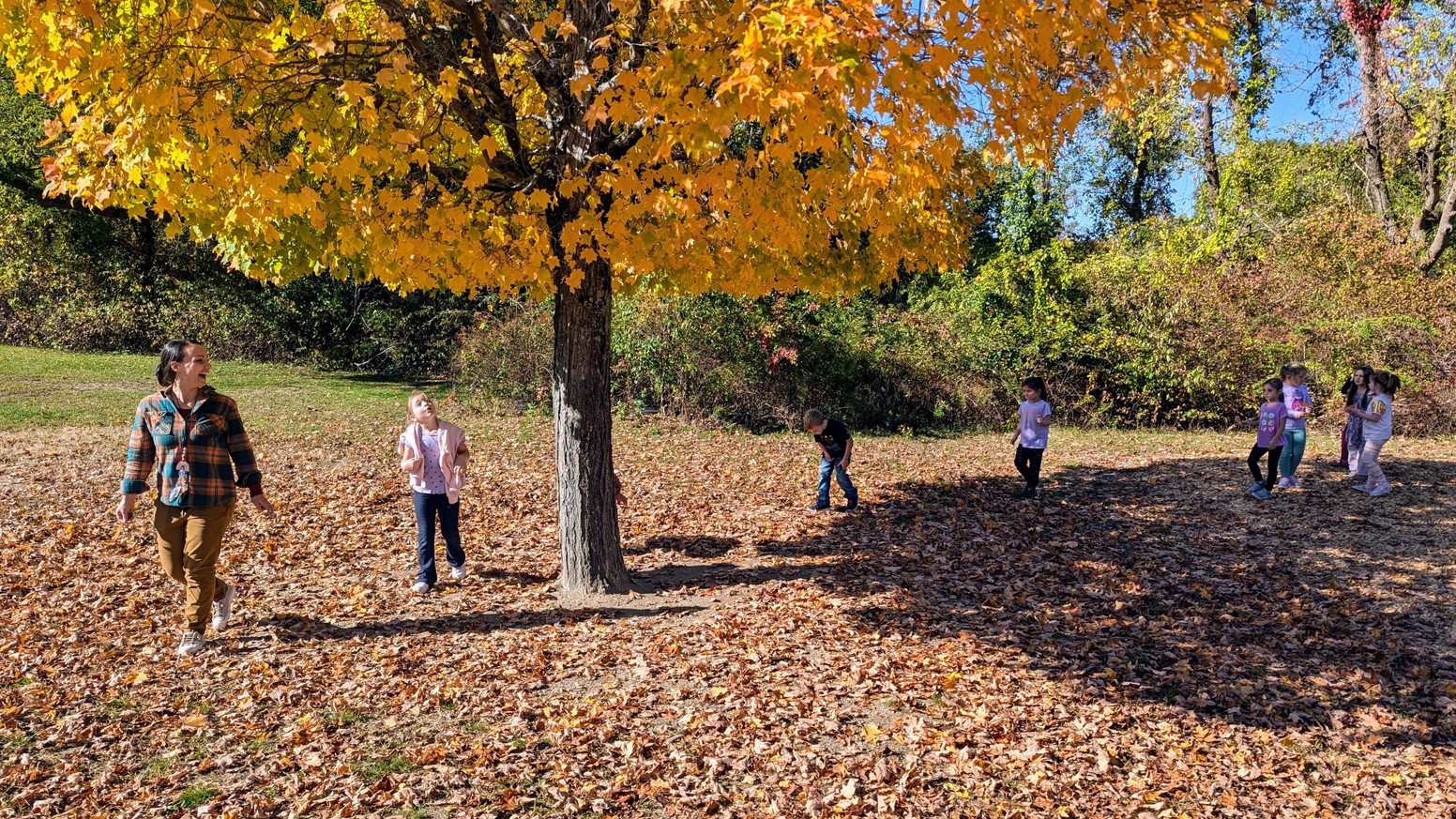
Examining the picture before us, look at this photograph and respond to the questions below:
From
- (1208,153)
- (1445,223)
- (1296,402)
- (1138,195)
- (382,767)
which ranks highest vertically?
(1138,195)

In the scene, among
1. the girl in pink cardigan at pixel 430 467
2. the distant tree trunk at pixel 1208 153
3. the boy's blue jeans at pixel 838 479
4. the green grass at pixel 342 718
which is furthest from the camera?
the distant tree trunk at pixel 1208 153

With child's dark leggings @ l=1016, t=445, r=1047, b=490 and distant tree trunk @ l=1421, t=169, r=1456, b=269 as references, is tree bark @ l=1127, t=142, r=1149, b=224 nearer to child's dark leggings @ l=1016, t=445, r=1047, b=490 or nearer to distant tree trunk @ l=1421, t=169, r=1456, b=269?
distant tree trunk @ l=1421, t=169, r=1456, b=269

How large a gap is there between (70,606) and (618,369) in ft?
29.6

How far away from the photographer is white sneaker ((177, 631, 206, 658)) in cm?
510

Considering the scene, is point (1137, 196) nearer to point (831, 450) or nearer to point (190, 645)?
point (831, 450)

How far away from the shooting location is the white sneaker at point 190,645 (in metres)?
5.10

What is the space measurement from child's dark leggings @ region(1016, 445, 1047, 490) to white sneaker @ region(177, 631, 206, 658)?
7.37 metres

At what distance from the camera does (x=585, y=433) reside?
6.00 meters

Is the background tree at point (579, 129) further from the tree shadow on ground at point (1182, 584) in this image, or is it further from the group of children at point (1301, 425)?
the group of children at point (1301, 425)

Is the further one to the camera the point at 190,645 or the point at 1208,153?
the point at 1208,153

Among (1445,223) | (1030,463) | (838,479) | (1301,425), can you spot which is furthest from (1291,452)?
(1445,223)

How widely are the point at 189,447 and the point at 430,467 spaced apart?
156 centimetres

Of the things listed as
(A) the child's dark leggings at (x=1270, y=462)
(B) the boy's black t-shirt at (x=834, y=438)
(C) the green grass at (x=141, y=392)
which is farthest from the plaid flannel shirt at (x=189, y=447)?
(A) the child's dark leggings at (x=1270, y=462)

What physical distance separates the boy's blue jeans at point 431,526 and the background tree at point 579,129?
871mm
